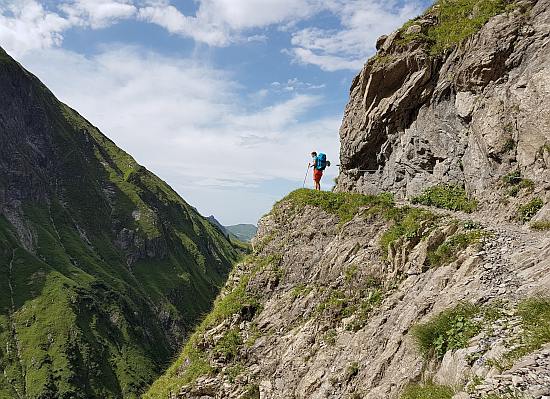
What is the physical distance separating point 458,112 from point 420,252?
11114mm

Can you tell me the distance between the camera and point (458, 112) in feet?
83.3

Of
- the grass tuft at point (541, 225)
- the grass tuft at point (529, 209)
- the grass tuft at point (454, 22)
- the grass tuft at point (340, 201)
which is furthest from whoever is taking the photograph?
the grass tuft at point (454, 22)

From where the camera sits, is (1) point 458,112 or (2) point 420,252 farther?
(1) point 458,112

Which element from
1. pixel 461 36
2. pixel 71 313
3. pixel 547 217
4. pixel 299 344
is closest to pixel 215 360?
pixel 299 344

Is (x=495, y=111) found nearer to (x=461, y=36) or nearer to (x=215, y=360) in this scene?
(x=461, y=36)

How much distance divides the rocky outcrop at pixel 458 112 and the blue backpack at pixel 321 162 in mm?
2093

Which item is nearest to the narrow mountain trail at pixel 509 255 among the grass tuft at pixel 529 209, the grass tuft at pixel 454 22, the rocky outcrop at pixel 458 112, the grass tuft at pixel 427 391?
the grass tuft at pixel 529 209

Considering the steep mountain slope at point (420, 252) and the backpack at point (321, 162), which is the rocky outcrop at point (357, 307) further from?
the backpack at point (321, 162)

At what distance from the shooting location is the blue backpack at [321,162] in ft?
113

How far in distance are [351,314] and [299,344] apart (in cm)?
308

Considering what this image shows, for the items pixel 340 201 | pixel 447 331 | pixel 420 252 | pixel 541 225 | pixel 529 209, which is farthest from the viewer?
pixel 340 201

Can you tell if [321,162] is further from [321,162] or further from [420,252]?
[420,252]

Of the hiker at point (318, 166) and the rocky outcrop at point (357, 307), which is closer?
the rocky outcrop at point (357, 307)

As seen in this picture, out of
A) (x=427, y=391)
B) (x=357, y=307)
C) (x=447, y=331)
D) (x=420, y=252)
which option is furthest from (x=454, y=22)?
(x=427, y=391)
